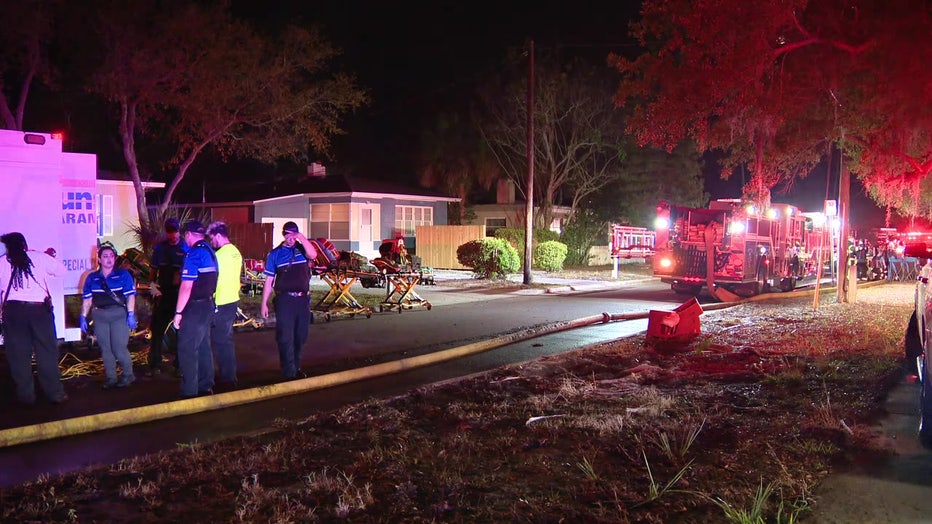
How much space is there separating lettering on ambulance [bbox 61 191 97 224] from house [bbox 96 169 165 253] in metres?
14.3

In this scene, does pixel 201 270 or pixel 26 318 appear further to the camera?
pixel 201 270

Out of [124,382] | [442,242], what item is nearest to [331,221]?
[442,242]

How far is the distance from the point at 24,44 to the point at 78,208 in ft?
32.2

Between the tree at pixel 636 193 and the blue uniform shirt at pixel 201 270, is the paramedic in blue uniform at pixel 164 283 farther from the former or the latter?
the tree at pixel 636 193

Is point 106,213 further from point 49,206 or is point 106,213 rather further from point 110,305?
point 110,305

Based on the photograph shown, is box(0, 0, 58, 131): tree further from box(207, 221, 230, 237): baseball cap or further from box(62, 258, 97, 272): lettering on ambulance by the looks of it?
box(207, 221, 230, 237): baseball cap

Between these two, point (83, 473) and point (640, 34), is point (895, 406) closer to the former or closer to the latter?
point (83, 473)

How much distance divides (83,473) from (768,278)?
19688mm

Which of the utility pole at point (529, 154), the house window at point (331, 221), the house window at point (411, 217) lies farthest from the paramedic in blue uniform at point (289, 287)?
the house window at point (411, 217)

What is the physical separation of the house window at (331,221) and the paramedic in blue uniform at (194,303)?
2369 cm

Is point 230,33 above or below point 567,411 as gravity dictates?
above

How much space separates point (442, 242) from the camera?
1223 inches

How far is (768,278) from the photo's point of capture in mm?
21625

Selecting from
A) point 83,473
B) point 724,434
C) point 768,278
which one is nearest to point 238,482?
point 83,473
